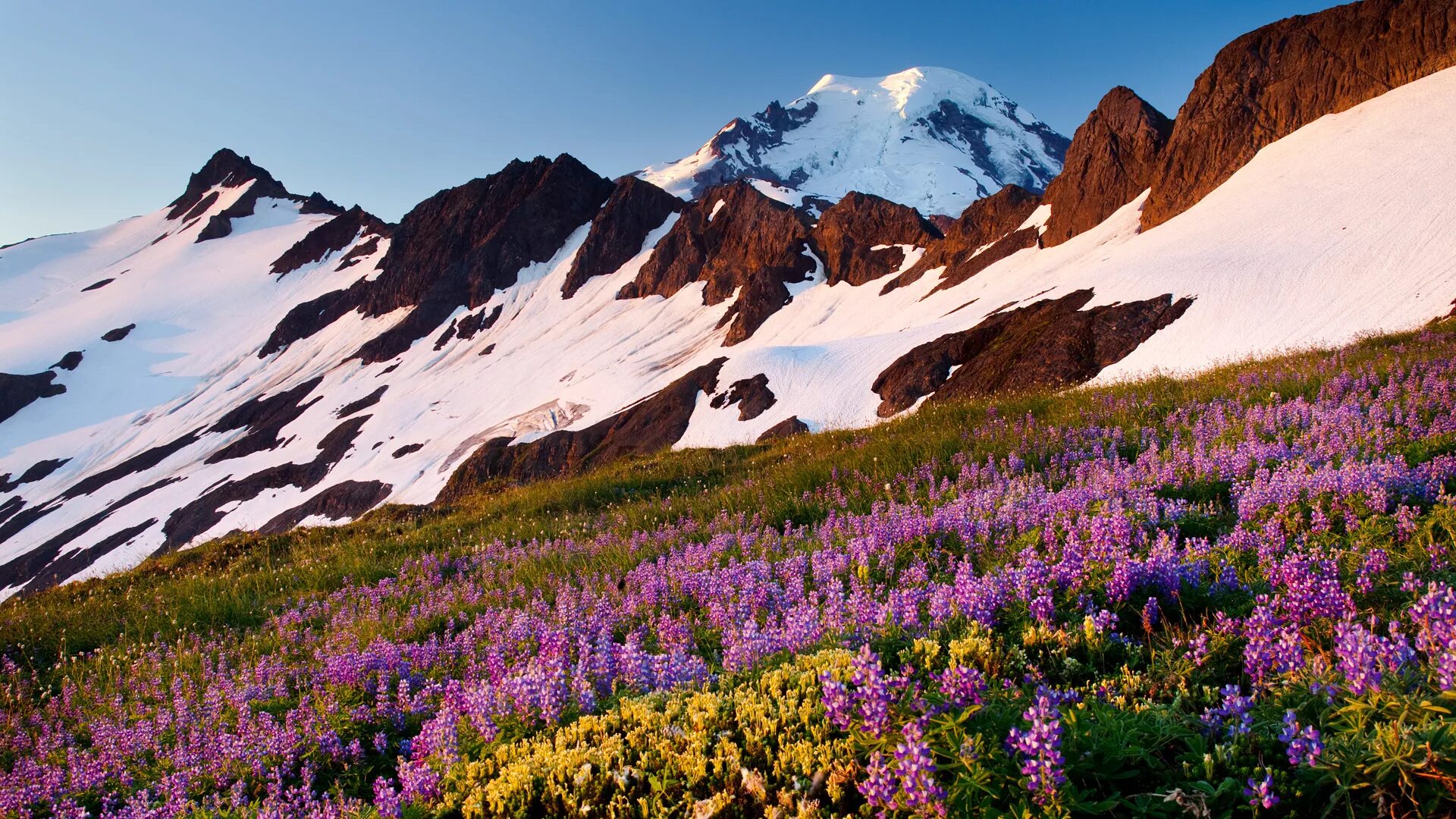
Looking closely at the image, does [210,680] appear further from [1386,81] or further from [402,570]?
[1386,81]

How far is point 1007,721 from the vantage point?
2.84 m

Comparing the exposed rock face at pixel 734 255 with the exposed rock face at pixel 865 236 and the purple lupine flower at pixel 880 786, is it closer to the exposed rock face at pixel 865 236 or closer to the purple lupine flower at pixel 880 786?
the exposed rock face at pixel 865 236

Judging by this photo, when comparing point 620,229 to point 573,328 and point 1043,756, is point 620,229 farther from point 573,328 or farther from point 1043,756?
point 1043,756

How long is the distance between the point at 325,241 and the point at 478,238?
50561 mm

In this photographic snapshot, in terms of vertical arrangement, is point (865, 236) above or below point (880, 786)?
above

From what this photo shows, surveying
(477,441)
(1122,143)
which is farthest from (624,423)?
(1122,143)

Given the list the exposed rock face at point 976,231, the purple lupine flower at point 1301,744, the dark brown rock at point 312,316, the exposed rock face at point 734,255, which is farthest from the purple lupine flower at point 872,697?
the dark brown rock at point 312,316

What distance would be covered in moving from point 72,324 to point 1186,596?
7850 inches

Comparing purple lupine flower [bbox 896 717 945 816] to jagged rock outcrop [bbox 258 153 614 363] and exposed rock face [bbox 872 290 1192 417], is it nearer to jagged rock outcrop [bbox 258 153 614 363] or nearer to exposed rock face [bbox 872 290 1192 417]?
exposed rock face [bbox 872 290 1192 417]

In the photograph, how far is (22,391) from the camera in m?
126

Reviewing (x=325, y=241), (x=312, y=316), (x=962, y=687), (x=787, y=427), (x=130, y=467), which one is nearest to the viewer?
(x=962, y=687)

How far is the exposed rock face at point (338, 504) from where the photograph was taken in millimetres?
57906

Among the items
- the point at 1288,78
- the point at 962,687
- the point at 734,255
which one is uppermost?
the point at 734,255

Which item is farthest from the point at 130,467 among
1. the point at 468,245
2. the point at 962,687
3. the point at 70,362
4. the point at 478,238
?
the point at 962,687
